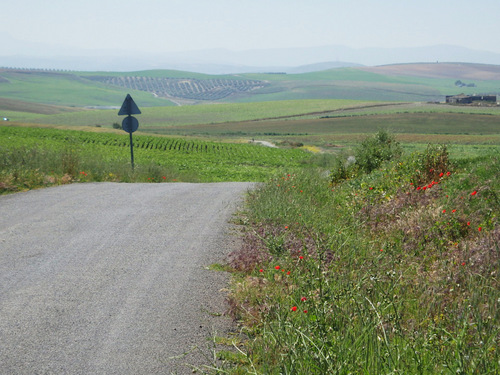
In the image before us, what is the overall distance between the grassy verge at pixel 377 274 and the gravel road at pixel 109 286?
48 centimetres

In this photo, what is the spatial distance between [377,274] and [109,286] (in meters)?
3.04

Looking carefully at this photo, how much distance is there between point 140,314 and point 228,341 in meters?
1.04

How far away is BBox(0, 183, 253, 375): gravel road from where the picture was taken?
468 centimetres

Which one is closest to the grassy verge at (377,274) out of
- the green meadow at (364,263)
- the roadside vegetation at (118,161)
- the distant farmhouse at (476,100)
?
the green meadow at (364,263)

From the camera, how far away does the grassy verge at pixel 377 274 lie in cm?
387

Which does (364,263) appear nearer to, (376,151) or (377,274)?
(377,274)

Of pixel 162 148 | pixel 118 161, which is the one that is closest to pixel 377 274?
pixel 118 161

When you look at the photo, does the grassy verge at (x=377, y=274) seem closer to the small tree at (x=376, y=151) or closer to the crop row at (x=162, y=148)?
the small tree at (x=376, y=151)

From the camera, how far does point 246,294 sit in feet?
19.7

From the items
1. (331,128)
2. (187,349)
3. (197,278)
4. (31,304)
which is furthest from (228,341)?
(331,128)

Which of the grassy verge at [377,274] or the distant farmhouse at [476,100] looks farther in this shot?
the distant farmhouse at [476,100]

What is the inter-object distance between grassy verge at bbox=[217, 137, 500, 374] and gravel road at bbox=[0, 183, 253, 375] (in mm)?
480

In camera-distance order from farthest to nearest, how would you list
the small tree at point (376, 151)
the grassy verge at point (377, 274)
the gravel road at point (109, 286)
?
the small tree at point (376, 151), the gravel road at point (109, 286), the grassy verge at point (377, 274)

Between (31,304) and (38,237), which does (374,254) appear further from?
(38,237)
